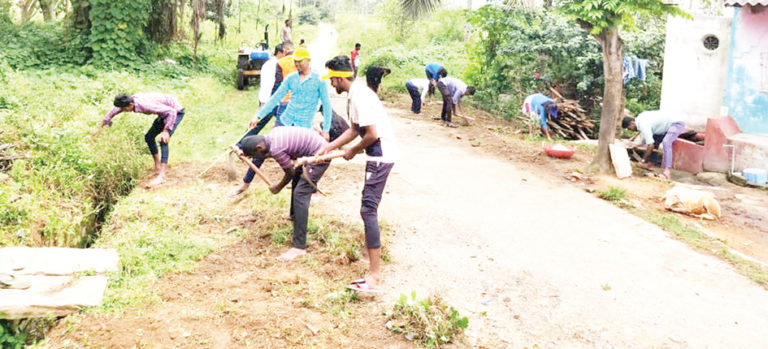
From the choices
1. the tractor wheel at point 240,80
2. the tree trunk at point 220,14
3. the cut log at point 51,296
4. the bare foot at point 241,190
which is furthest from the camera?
the tree trunk at point 220,14

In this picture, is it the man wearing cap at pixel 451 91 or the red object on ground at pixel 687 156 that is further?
the man wearing cap at pixel 451 91

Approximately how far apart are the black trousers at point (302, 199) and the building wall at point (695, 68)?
9078mm

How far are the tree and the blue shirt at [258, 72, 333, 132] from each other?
3.93 meters

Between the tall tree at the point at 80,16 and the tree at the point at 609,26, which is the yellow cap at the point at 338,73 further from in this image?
the tall tree at the point at 80,16

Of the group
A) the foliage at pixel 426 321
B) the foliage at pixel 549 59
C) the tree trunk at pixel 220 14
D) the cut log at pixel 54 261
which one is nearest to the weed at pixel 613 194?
the foliage at pixel 426 321

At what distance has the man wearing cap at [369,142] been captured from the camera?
482cm

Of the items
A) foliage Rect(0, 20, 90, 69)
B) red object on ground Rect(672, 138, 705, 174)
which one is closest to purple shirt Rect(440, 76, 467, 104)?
red object on ground Rect(672, 138, 705, 174)

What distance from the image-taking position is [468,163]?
1014cm

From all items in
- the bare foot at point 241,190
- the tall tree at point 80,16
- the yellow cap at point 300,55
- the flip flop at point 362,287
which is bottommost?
the flip flop at point 362,287

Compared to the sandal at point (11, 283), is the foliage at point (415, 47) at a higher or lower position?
higher

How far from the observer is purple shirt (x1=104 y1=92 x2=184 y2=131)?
7.22 meters

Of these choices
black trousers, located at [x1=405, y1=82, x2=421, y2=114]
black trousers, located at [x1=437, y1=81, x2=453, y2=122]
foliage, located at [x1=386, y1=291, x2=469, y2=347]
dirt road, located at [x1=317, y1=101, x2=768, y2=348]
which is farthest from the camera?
black trousers, located at [x1=405, y1=82, x2=421, y2=114]

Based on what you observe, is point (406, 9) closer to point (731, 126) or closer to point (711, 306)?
point (731, 126)

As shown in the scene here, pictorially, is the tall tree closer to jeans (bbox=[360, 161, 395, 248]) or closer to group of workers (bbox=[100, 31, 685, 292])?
group of workers (bbox=[100, 31, 685, 292])
